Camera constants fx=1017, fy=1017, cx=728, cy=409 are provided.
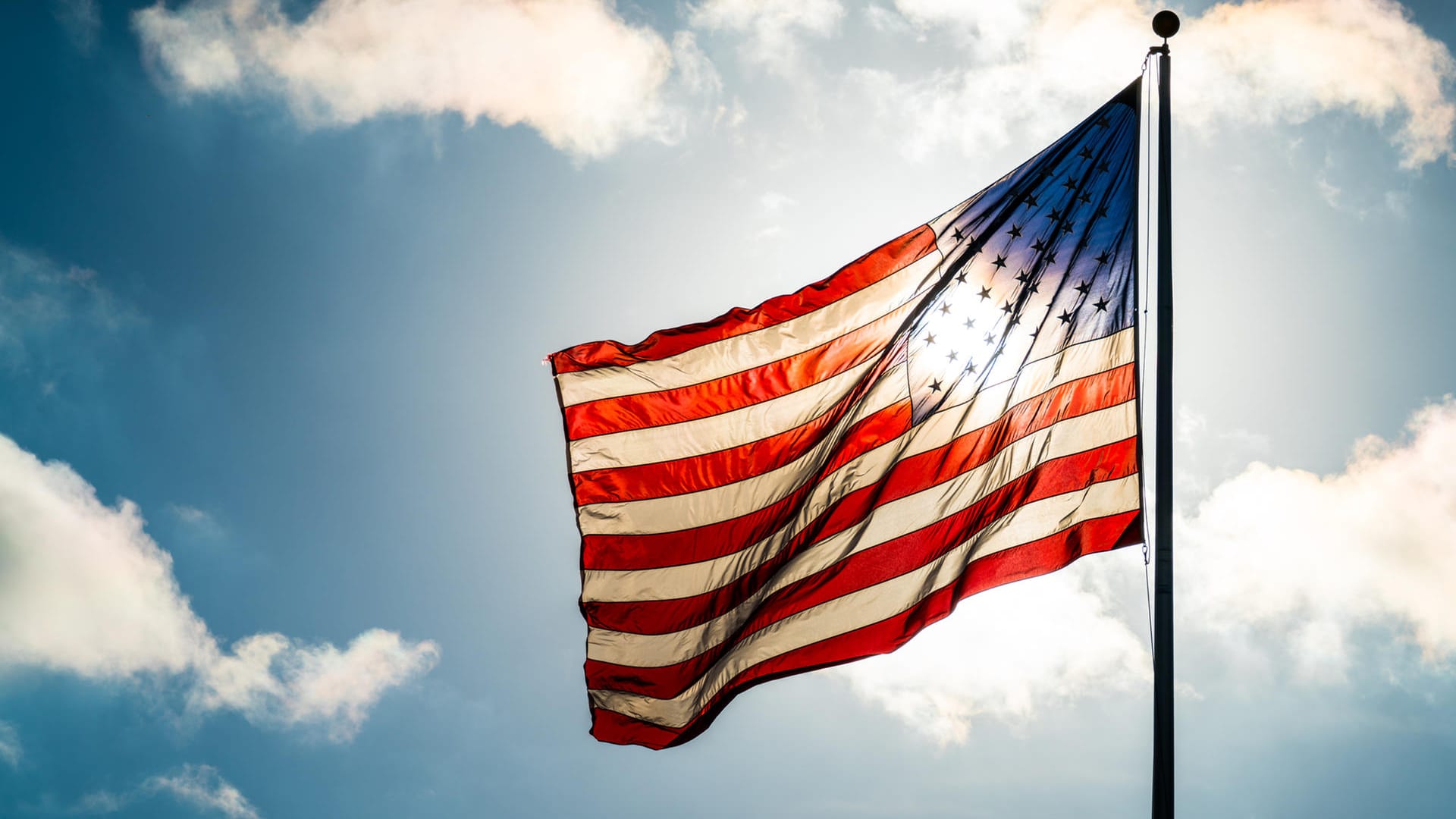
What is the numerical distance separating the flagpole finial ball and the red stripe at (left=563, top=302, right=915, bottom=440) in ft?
11.9

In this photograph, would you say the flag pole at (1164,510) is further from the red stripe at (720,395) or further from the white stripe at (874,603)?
the red stripe at (720,395)

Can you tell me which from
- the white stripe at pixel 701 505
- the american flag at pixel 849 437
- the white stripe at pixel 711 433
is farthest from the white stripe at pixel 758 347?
the white stripe at pixel 701 505

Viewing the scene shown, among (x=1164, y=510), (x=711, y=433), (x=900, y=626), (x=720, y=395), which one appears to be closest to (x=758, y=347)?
(x=720, y=395)

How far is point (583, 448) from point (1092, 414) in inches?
207

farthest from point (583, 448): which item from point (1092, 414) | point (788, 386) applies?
point (1092, 414)

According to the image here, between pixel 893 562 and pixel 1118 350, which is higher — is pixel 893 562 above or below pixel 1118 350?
below

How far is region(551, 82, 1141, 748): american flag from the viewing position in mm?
10344

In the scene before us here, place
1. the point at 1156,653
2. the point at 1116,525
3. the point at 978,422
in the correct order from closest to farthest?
the point at 1156,653, the point at 1116,525, the point at 978,422

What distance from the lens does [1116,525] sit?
982 centimetres

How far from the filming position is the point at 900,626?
10305mm

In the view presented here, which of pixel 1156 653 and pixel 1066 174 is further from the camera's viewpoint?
pixel 1066 174

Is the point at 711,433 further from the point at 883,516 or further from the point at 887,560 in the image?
the point at 887,560

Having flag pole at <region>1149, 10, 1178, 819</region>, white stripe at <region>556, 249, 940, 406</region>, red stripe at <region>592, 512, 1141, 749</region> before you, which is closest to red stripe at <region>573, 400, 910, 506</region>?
white stripe at <region>556, 249, 940, 406</region>

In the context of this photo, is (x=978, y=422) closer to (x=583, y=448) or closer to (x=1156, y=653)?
(x=1156, y=653)
